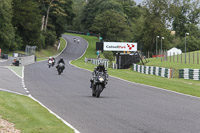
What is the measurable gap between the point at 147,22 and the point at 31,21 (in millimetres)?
25795

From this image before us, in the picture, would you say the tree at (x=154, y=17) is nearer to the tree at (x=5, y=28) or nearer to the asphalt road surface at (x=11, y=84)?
the tree at (x=5, y=28)

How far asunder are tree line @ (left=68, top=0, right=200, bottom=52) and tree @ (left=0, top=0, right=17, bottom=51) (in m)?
29.2

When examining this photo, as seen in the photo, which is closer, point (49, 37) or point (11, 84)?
point (11, 84)

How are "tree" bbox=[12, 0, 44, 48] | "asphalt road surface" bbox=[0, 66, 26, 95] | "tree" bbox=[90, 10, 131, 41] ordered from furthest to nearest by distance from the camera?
"tree" bbox=[90, 10, 131, 41] → "tree" bbox=[12, 0, 44, 48] → "asphalt road surface" bbox=[0, 66, 26, 95]

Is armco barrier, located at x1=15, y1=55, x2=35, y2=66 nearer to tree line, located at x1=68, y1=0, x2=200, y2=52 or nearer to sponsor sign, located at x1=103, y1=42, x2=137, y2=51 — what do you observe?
sponsor sign, located at x1=103, y1=42, x2=137, y2=51

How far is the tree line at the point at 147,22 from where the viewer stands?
9356 centimetres

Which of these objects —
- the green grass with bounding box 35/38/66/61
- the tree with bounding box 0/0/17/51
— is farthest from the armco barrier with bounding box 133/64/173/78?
the green grass with bounding box 35/38/66/61

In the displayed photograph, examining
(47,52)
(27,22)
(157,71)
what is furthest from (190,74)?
(47,52)

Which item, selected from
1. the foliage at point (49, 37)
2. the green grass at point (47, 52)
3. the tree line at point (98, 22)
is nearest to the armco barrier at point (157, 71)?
the tree line at point (98, 22)

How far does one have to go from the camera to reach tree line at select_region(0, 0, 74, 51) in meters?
81.2

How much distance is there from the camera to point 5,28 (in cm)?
8081

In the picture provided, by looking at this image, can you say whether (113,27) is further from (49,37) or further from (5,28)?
(5,28)

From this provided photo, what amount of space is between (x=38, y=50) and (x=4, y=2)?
702 inches

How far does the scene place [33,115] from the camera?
36.6ft
